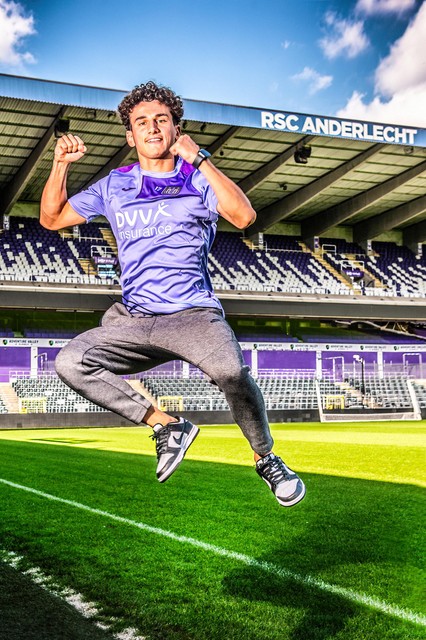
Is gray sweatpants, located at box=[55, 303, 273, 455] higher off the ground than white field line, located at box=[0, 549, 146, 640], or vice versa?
gray sweatpants, located at box=[55, 303, 273, 455]

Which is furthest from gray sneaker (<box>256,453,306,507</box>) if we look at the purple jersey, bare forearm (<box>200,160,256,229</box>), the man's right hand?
the man's right hand

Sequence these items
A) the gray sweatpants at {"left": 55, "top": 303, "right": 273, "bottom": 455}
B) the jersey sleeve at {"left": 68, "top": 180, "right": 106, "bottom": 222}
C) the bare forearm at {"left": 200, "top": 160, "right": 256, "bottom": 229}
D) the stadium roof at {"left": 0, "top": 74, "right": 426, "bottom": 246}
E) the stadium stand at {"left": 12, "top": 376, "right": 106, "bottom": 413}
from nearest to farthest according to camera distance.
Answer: the bare forearm at {"left": 200, "top": 160, "right": 256, "bottom": 229} < the gray sweatpants at {"left": 55, "top": 303, "right": 273, "bottom": 455} < the jersey sleeve at {"left": 68, "top": 180, "right": 106, "bottom": 222} < the stadium roof at {"left": 0, "top": 74, "right": 426, "bottom": 246} < the stadium stand at {"left": 12, "top": 376, "right": 106, "bottom": 413}

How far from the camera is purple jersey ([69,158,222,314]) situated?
11.1 ft

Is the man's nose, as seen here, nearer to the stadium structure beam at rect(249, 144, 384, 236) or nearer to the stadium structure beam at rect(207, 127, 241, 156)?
the stadium structure beam at rect(207, 127, 241, 156)

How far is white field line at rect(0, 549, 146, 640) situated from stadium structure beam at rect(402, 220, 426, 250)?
1759 inches

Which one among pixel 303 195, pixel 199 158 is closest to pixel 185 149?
pixel 199 158

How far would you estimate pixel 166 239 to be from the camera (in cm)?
338

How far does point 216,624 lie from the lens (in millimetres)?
4676

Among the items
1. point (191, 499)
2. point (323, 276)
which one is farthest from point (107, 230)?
point (191, 499)

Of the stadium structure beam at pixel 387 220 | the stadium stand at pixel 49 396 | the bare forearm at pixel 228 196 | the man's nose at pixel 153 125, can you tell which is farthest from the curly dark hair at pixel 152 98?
the stadium structure beam at pixel 387 220

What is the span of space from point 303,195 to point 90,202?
38957 millimetres

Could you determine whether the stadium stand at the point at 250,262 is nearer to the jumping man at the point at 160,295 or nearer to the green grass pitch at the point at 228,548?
the green grass pitch at the point at 228,548

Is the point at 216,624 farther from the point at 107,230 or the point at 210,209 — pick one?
the point at 107,230

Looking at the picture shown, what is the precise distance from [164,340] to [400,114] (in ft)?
119
